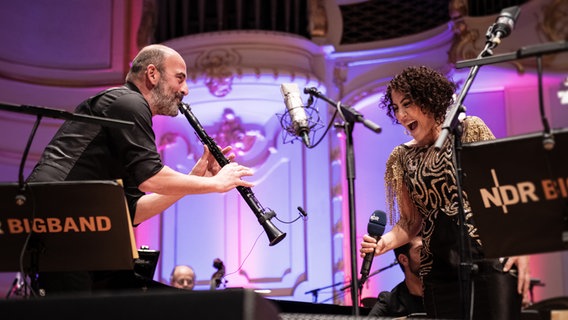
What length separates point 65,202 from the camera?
8.31ft

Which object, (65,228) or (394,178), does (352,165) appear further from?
(65,228)

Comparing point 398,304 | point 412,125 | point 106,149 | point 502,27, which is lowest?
point 398,304

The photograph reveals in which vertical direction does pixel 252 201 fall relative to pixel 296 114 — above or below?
below

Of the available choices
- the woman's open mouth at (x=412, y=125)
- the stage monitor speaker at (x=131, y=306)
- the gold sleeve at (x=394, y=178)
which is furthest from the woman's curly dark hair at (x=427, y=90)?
the stage monitor speaker at (x=131, y=306)

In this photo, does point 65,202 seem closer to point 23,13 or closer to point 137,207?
point 137,207

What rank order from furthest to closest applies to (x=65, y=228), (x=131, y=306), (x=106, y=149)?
1. (x=106, y=149)
2. (x=65, y=228)
3. (x=131, y=306)

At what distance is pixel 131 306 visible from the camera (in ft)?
5.77

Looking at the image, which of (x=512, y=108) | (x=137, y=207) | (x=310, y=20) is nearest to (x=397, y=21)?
(x=310, y=20)

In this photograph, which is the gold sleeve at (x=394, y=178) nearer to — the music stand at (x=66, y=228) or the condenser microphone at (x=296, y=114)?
the condenser microphone at (x=296, y=114)

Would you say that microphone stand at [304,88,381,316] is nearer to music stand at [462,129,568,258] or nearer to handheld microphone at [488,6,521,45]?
music stand at [462,129,568,258]

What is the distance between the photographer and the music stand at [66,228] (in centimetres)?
252

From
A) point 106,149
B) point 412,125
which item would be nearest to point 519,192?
point 412,125

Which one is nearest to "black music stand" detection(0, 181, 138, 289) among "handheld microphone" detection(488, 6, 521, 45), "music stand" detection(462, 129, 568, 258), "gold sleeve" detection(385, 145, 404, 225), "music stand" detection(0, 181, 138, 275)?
"music stand" detection(0, 181, 138, 275)

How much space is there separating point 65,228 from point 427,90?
161cm
